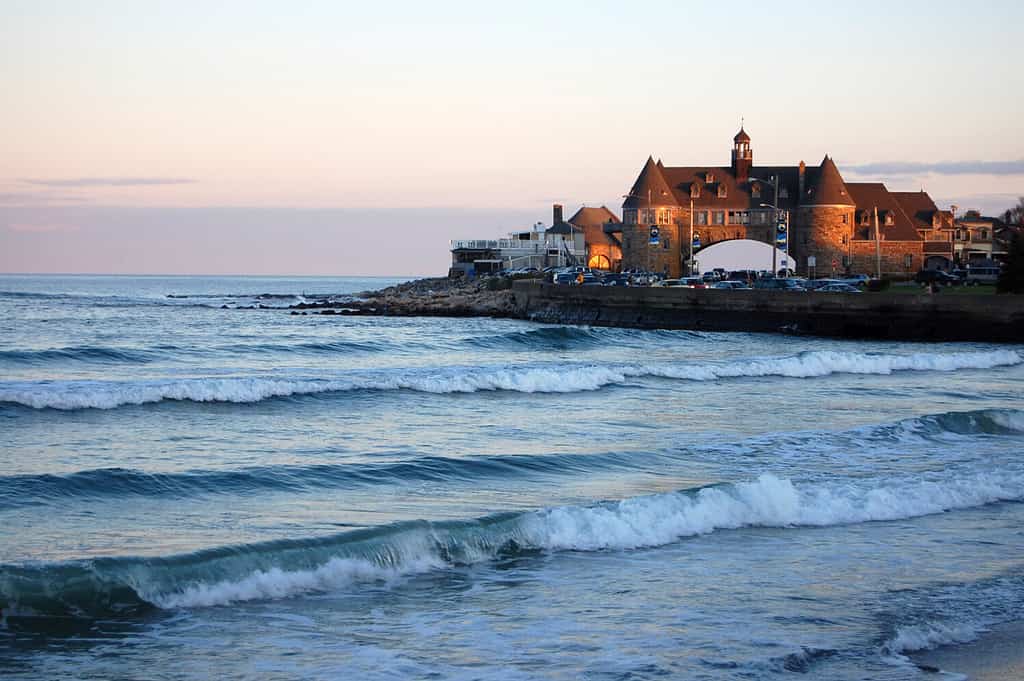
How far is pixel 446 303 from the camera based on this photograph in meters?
73.5

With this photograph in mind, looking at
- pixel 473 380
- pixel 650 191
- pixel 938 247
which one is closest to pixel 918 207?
pixel 938 247

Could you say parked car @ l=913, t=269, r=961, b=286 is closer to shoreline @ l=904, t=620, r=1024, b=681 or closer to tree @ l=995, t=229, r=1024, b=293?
tree @ l=995, t=229, r=1024, b=293

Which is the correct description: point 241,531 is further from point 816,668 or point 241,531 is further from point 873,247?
point 873,247

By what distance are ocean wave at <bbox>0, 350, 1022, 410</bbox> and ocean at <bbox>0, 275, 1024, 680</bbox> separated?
13 cm

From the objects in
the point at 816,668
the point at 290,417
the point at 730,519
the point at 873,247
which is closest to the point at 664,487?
the point at 730,519

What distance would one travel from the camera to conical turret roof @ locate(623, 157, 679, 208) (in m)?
85.6

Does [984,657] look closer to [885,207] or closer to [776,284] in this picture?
[776,284]

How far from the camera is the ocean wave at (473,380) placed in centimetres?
2069

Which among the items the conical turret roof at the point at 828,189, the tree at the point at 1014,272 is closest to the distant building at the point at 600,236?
the conical turret roof at the point at 828,189

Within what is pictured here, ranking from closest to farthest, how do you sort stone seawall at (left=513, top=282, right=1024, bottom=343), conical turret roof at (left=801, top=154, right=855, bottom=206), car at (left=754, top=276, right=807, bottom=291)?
stone seawall at (left=513, top=282, right=1024, bottom=343)
car at (left=754, top=276, right=807, bottom=291)
conical turret roof at (left=801, top=154, right=855, bottom=206)

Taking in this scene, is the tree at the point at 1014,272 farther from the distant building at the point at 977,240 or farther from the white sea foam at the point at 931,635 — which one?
the distant building at the point at 977,240

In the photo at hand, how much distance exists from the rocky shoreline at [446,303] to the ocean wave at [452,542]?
52729mm

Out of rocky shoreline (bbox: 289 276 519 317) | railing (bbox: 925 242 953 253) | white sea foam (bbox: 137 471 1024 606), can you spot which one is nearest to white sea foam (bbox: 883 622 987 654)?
white sea foam (bbox: 137 471 1024 606)

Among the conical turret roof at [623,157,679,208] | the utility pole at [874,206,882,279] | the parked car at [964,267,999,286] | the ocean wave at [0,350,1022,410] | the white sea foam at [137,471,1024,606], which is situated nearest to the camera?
the white sea foam at [137,471,1024,606]
